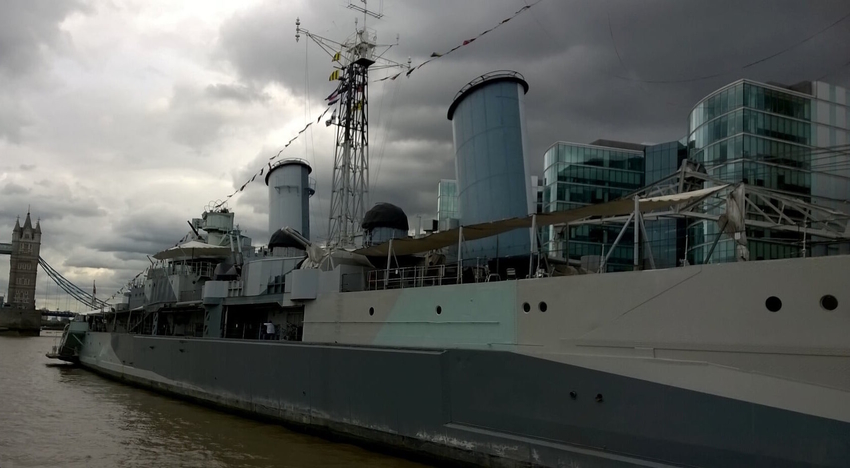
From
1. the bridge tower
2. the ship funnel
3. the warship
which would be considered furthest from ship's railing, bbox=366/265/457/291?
the bridge tower

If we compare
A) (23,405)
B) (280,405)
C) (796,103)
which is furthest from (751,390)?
(796,103)

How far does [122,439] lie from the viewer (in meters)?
10.5

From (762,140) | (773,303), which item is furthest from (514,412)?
(762,140)

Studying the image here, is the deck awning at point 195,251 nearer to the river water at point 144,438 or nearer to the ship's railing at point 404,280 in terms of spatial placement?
the river water at point 144,438

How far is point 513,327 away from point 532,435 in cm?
156

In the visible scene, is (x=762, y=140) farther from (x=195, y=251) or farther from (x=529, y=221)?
(x=195, y=251)

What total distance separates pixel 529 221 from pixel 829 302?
179 inches

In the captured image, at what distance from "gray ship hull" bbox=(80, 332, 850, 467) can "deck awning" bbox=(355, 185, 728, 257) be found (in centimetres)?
244

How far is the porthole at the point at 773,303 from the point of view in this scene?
616cm

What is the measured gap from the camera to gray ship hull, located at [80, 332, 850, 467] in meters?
5.85

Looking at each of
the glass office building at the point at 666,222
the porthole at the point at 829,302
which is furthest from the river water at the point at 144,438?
the glass office building at the point at 666,222

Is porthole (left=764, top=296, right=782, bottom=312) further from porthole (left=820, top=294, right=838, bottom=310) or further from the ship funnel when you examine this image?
the ship funnel

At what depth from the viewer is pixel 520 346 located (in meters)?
8.23

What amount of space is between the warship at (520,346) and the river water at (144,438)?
507 mm
